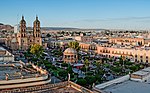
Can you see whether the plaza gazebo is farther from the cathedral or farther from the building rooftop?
the building rooftop

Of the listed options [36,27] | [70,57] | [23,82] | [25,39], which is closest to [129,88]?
[23,82]

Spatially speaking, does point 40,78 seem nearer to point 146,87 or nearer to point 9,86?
point 9,86

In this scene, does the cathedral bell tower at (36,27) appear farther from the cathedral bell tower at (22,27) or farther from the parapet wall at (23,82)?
the parapet wall at (23,82)

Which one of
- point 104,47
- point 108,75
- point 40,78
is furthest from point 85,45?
point 40,78

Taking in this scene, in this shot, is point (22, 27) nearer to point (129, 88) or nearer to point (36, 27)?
point (36, 27)

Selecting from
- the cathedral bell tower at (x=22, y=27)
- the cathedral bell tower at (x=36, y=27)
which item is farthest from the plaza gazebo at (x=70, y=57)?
the cathedral bell tower at (x=22, y=27)

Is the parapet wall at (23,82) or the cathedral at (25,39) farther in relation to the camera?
the cathedral at (25,39)

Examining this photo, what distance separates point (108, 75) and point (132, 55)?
18.8m

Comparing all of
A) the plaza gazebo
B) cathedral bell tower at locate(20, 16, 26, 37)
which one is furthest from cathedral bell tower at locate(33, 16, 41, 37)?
the plaza gazebo

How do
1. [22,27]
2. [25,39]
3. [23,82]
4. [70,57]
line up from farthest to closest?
1. [25,39]
2. [22,27]
3. [70,57]
4. [23,82]

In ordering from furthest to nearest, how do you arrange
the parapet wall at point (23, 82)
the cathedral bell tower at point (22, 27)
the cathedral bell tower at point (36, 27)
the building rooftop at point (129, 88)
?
the cathedral bell tower at point (36, 27) < the cathedral bell tower at point (22, 27) < the building rooftop at point (129, 88) < the parapet wall at point (23, 82)

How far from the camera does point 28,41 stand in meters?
67.2

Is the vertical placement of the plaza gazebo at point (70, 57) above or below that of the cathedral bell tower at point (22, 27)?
below

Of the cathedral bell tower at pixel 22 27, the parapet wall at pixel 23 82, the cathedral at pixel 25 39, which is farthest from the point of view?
the cathedral at pixel 25 39
